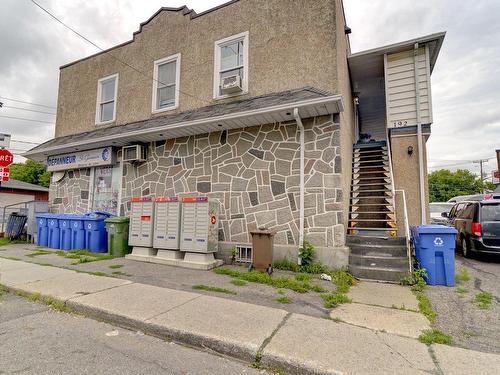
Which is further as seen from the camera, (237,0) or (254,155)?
(237,0)

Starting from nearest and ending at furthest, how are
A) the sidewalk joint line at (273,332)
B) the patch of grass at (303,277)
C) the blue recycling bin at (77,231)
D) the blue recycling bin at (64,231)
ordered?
the sidewalk joint line at (273,332) → the patch of grass at (303,277) → the blue recycling bin at (77,231) → the blue recycling bin at (64,231)

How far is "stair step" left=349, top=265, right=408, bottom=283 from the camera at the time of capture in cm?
571

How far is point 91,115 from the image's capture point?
37.4ft

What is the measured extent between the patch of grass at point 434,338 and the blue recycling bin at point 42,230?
1115cm

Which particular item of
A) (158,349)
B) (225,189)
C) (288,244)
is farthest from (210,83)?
(158,349)

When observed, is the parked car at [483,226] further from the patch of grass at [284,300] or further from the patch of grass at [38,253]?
the patch of grass at [38,253]

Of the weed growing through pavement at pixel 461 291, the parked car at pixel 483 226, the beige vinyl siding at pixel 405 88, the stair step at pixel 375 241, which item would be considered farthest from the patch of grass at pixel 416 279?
the beige vinyl siding at pixel 405 88

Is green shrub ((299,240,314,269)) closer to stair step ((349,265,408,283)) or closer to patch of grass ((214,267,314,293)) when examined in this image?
patch of grass ((214,267,314,293))

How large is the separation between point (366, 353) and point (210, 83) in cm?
803

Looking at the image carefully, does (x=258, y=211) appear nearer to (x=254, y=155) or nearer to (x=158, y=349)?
(x=254, y=155)

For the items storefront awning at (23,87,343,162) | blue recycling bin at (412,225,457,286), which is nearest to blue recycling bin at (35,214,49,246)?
storefront awning at (23,87,343,162)

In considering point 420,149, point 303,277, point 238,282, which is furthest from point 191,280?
point 420,149

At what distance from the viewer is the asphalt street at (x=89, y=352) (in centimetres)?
278

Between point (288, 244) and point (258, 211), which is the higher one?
point (258, 211)
